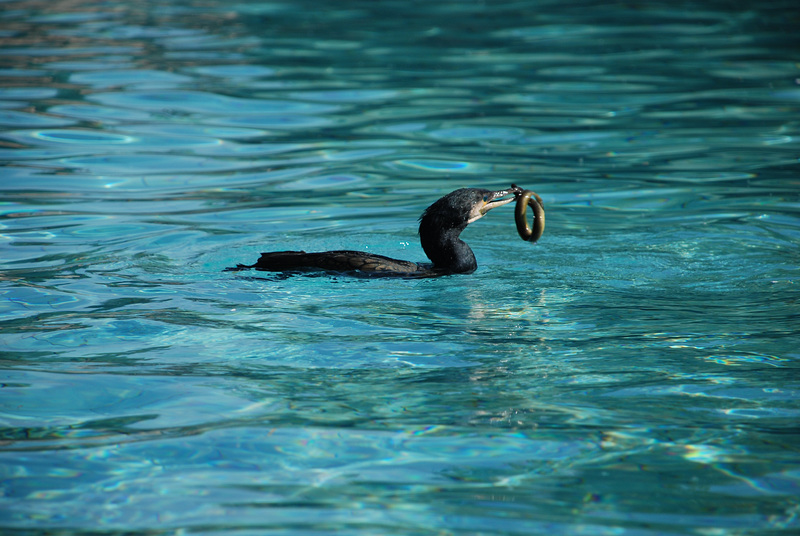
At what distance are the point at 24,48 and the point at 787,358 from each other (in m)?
16.2

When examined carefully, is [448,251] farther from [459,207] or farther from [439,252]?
[459,207]

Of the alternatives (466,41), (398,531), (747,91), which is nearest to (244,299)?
(398,531)

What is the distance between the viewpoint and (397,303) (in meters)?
7.13

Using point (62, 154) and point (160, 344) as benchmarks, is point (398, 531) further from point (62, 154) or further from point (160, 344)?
point (62, 154)

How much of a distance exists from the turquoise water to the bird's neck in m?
0.18

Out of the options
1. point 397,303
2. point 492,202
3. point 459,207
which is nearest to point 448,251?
point 459,207

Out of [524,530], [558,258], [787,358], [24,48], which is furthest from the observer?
[24,48]

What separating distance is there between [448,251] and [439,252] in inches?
3.0

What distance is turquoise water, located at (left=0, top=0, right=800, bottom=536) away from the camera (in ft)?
14.3

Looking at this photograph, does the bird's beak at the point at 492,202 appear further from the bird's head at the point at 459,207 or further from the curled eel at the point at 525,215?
the curled eel at the point at 525,215

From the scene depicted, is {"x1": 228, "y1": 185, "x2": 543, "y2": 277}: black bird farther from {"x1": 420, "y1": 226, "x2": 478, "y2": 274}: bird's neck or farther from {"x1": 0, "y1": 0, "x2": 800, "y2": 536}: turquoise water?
{"x1": 0, "y1": 0, "x2": 800, "y2": 536}: turquoise water

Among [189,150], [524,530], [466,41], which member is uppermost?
[466,41]

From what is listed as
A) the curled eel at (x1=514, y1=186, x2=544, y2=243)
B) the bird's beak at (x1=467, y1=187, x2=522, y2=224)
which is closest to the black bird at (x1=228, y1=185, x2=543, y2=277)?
the bird's beak at (x1=467, y1=187, x2=522, y2=224)

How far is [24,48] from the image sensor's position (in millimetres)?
18297
